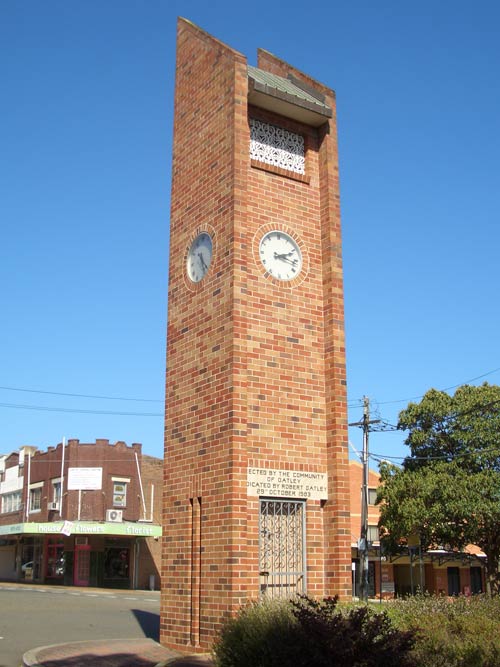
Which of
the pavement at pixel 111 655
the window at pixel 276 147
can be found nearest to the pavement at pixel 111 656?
the pavement at pixel 111 655

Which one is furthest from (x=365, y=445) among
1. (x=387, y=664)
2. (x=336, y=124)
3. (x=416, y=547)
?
(x=387, y=664)

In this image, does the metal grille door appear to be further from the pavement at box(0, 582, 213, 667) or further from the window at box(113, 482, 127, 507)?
the window at box(113, 482, 127, 507)

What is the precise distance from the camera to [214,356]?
42.0 ft

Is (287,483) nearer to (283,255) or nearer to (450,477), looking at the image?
(283,255)

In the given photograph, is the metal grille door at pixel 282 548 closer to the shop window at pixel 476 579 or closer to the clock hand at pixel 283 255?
the clock hand at pixel 283 255

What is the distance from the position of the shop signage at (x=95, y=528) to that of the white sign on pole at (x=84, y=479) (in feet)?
6.38

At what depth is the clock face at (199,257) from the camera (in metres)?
13.6

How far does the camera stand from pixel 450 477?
29672 millimetres

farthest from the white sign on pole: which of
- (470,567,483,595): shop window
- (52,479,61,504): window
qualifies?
(470,567,483,595): shop window

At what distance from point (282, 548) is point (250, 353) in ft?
10.5

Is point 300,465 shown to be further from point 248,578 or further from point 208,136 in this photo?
point 208,136

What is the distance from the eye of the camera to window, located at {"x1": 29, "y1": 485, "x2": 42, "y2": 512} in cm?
4466

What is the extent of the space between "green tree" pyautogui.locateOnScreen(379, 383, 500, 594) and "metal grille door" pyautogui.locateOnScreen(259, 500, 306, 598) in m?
18.1

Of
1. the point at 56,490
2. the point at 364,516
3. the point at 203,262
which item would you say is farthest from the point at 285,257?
the point at 56,490
